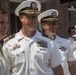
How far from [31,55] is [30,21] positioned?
40 cm

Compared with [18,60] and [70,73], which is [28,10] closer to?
[18,60]

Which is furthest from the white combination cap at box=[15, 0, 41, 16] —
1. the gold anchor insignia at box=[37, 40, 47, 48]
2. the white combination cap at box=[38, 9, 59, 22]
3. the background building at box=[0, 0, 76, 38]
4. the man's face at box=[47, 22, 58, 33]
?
the background building at box=[0, 0, 76, 38]

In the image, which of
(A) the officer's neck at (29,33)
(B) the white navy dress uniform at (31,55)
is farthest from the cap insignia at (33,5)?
(A) the officer's neck at (29,33)

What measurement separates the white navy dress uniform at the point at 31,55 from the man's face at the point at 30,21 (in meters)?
0.09

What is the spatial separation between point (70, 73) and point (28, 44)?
152 cm

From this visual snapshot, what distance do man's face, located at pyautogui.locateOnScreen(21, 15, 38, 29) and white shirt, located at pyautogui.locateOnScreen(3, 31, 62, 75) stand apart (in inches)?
6.1

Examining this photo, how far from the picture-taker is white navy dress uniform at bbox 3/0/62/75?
13.2 ft

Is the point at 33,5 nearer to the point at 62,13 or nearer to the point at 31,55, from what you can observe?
the point at 31,55

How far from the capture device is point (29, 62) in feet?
13.3

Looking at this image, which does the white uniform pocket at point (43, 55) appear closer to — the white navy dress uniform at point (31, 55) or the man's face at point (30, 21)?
the white navy dress uniform at point (31, 55)

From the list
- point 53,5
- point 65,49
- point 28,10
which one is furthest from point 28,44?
point 53,5

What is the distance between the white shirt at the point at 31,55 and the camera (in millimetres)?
4027

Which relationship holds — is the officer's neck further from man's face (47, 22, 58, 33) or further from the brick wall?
the brick wall

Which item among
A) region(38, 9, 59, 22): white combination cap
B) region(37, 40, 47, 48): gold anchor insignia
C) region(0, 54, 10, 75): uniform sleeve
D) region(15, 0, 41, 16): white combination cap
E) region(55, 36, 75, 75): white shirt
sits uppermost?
region(15, 0, 41, 16): white combination cap
